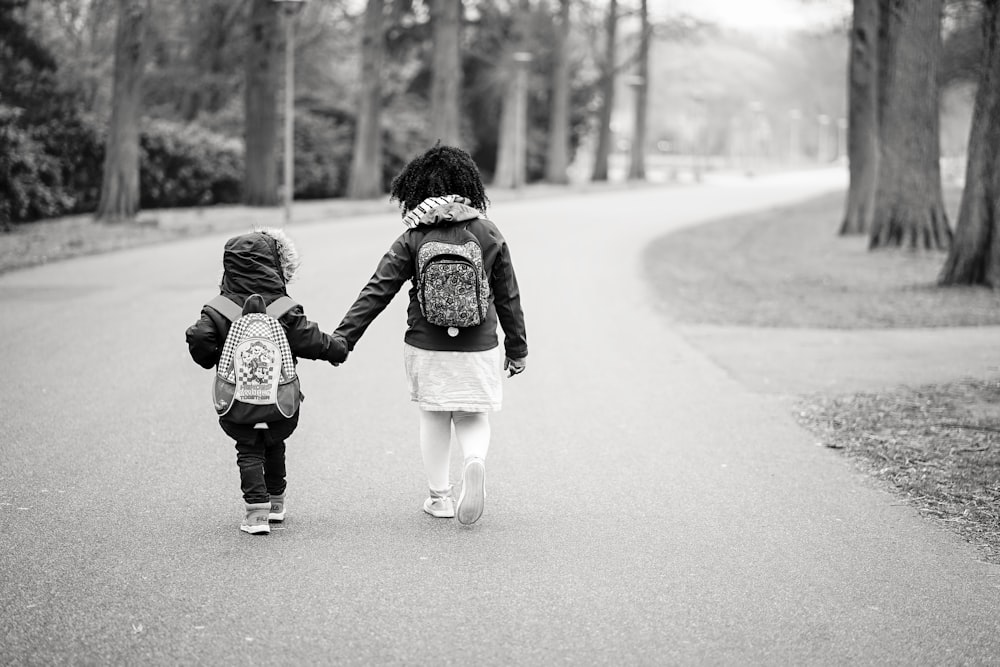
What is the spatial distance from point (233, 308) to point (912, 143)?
17912mm

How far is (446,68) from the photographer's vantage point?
36.3m

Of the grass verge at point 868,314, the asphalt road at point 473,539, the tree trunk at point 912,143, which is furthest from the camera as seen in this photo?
the tree trunk at point 912,143

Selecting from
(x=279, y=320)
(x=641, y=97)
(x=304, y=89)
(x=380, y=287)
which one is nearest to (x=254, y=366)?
(x=279, y=320)

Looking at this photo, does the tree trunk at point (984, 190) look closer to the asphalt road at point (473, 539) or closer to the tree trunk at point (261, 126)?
the asphalt road at point (473, 539)

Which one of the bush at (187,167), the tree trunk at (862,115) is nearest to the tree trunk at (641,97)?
the bush at (187,167)

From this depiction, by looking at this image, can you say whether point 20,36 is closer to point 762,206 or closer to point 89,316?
point 89,316

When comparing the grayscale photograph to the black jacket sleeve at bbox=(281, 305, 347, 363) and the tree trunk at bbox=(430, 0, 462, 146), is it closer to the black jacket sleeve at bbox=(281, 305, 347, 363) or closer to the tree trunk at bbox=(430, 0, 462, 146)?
the black jacket sleeve at bbox=(281, 305, 347, 363)

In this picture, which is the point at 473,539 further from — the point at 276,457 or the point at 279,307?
the point at 279,307

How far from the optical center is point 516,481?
6.45 m

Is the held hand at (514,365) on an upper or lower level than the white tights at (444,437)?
upper

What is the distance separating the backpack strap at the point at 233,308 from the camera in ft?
16.9

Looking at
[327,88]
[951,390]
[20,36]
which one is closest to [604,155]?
[327,88]

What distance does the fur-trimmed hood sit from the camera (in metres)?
5.18

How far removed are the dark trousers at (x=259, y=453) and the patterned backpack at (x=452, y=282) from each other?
30.8 inches
